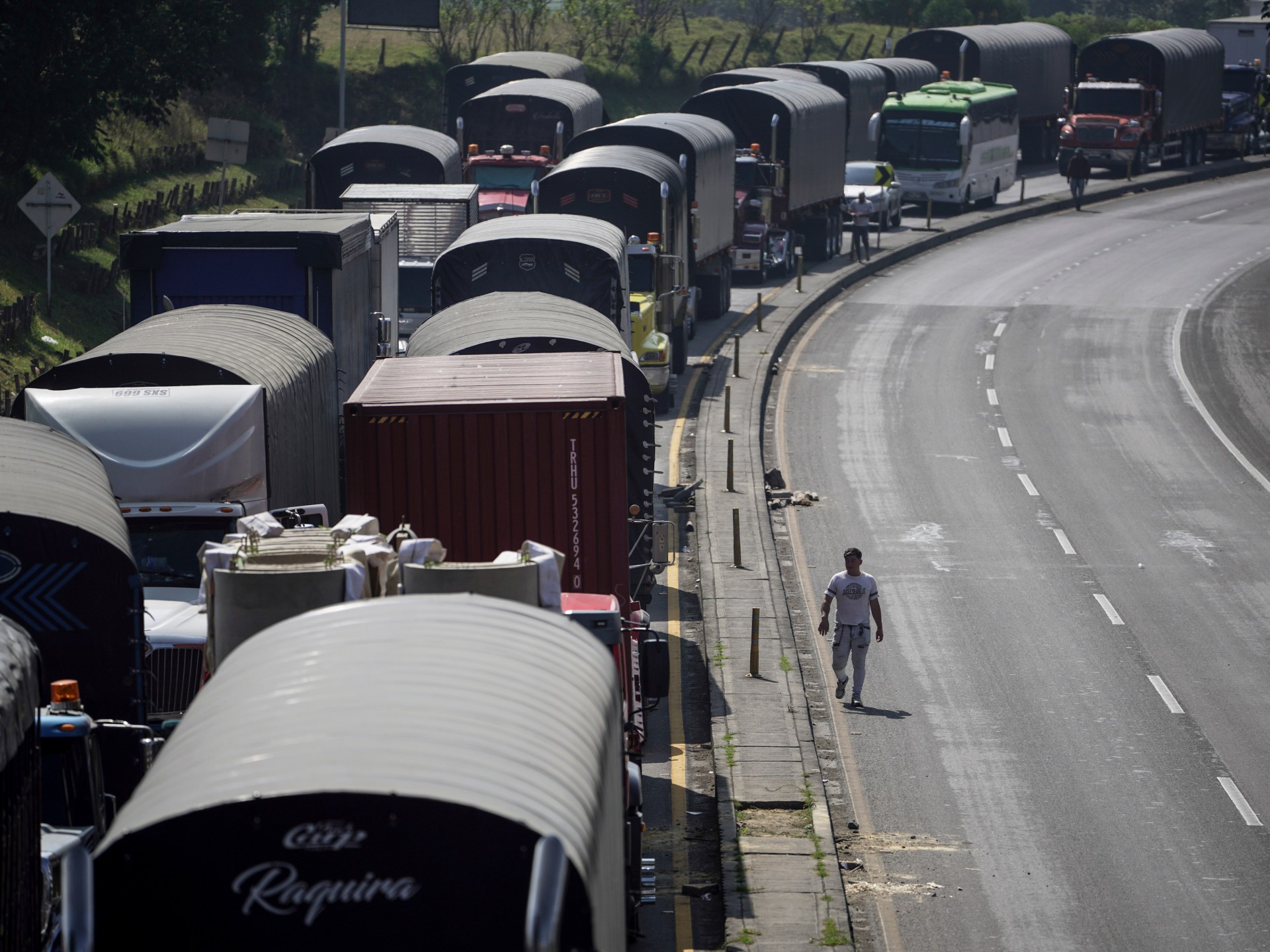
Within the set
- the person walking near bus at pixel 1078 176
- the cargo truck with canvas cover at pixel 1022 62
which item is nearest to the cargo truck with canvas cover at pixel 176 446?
the person walking near bus at pixel 1078 176

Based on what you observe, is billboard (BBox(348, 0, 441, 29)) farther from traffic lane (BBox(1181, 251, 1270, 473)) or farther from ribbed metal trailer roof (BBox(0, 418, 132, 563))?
ribbed metal trailer roof (BBox(0, 418, 132, 563))

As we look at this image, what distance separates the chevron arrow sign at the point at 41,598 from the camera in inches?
428

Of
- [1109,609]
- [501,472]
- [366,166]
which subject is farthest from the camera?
[366,166]

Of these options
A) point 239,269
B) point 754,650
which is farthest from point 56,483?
point 239,269

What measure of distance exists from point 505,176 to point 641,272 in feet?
30.9

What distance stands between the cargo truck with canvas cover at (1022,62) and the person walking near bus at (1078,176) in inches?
292

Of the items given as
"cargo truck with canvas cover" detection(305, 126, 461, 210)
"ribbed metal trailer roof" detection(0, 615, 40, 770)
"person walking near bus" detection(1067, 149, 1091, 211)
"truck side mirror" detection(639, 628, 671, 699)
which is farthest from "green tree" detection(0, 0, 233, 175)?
"person walking near bus" detection(1067, 149, 1091, 211)

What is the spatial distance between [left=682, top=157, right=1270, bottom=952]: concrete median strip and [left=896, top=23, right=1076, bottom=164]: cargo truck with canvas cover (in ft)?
114

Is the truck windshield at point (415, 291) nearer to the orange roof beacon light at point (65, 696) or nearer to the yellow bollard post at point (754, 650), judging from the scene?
the yellow bollard post at point (754, 650)

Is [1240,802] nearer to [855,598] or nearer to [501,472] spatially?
[855,598]

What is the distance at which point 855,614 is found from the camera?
16.0 m

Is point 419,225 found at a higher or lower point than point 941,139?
lower

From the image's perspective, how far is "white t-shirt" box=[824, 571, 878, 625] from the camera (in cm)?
1595

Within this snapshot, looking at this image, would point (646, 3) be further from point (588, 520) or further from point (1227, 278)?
point (588, 520)
